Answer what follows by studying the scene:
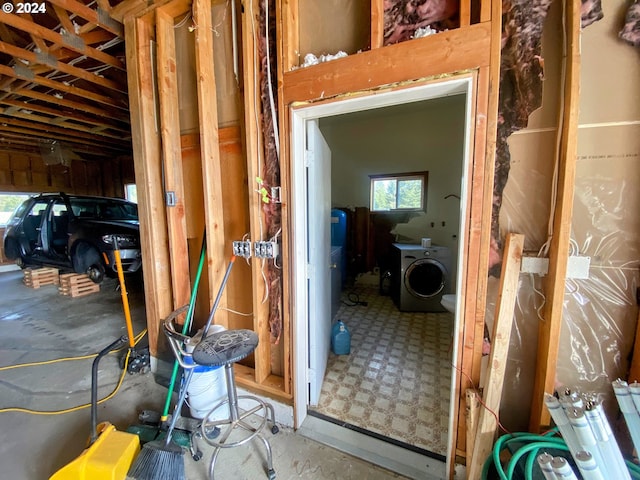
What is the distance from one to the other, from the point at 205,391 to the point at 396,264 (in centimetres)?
284

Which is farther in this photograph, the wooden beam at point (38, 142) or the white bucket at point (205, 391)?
the wooden beam at point (38, 142)

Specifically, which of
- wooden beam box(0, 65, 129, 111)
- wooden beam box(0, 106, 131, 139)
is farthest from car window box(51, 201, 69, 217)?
wooden beam box(0, 65, 129, 111)

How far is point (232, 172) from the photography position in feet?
5.72

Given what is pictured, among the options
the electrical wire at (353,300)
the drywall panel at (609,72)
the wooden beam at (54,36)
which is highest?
the wooden beam at (54,36)

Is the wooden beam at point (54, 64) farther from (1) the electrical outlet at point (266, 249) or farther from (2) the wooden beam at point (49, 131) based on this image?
(1) the electrical outlet at point (266, 249)

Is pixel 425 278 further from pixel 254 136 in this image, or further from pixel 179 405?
pixel 179 405

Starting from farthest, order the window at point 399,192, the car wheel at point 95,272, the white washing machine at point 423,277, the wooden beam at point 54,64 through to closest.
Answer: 1. the window at point 399,192
2. the car wheel at point 95,272
3. the white washing machine at point 423,277
4. the wooden beam at point 54,64

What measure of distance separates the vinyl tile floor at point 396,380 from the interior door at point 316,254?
26cm

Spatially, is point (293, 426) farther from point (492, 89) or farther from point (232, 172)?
point (492, 89)

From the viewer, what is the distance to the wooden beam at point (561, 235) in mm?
940

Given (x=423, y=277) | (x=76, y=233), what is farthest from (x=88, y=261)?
(x=423, y=277)

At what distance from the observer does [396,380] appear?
207 centimetres

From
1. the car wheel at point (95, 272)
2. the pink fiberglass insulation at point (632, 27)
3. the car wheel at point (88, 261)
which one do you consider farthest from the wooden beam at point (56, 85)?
the pink fiberglass insulation at point (632, 27)

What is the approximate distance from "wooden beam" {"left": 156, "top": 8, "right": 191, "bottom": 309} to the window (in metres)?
3.36
